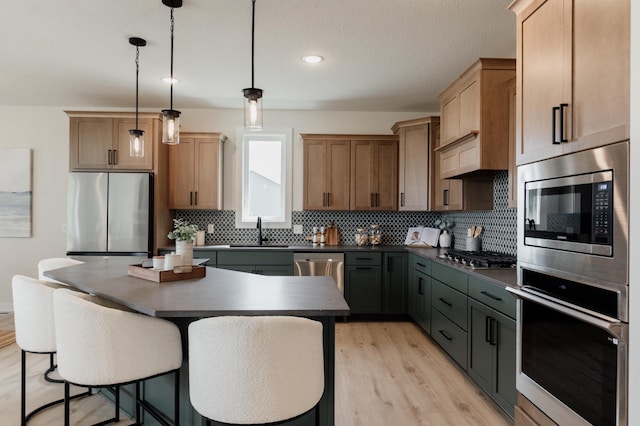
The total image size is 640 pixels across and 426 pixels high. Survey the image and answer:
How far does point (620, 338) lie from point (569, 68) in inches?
42.3

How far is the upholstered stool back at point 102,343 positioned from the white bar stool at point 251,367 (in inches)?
15.8

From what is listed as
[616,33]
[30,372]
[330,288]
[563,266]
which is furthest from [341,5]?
[30,372]

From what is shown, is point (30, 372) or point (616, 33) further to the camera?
point (30, 372)

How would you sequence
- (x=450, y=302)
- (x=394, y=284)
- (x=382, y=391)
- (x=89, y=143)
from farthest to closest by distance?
(x=394, y=284) → (x=89, y=143) → (x=450, y=302) → (x=382, y=391)

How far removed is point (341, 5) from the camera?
258cm

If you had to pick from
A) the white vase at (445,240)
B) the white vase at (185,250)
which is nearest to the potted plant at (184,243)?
the white vase at (185,250)

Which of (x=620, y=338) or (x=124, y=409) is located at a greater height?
(x=620, y=338)

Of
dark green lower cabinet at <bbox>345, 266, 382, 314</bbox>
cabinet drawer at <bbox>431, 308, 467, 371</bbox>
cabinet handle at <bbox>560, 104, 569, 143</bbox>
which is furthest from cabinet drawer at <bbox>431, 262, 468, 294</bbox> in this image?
cabinet handle at <bbox>560, 104, 569, 143</bbox>

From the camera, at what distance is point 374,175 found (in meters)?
4.86

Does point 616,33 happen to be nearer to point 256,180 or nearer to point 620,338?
point 620,338

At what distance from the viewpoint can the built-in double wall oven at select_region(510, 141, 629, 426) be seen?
1.37 meters

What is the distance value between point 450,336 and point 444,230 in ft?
5.84

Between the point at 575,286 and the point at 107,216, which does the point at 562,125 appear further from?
the point at 107,216

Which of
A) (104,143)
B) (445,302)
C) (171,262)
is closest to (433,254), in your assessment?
(445,302)
